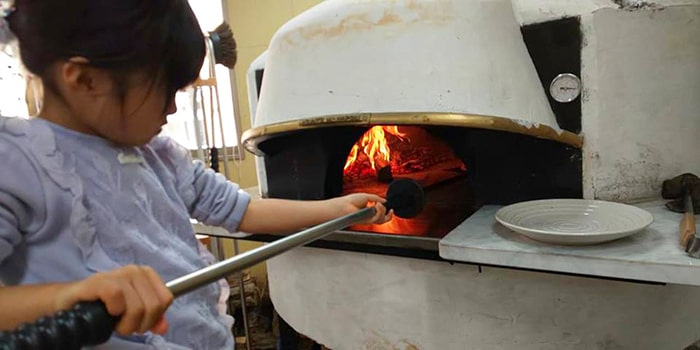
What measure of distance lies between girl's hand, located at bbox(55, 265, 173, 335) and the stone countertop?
0.66 meters

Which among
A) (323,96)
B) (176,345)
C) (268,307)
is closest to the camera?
(176,345)

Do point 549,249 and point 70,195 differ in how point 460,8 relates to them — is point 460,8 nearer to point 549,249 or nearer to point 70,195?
point 549,249

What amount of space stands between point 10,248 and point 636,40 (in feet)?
3.98

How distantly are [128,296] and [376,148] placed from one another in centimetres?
147

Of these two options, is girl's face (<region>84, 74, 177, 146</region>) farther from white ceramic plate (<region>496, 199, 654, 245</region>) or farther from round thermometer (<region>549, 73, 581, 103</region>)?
round thermometer (<region>549, 73, 581, 103</region>)

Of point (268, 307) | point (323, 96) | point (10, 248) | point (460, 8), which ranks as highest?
point (460, 8)

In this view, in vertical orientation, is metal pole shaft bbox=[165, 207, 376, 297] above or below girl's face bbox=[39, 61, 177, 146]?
below

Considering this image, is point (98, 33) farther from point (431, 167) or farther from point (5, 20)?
point (431, 167)

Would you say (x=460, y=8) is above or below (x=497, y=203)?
above

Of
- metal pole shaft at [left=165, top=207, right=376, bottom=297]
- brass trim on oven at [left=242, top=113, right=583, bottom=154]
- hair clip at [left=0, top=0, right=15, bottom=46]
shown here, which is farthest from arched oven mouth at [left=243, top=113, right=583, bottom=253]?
hair clip at [left=0, top=0, right=15, bottom=46]

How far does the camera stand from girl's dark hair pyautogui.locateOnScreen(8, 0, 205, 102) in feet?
1.82

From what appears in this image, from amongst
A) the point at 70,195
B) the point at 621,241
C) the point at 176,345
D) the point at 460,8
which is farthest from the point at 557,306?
the point at 70,195

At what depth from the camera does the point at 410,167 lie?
191 cm

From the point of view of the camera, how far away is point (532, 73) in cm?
118
